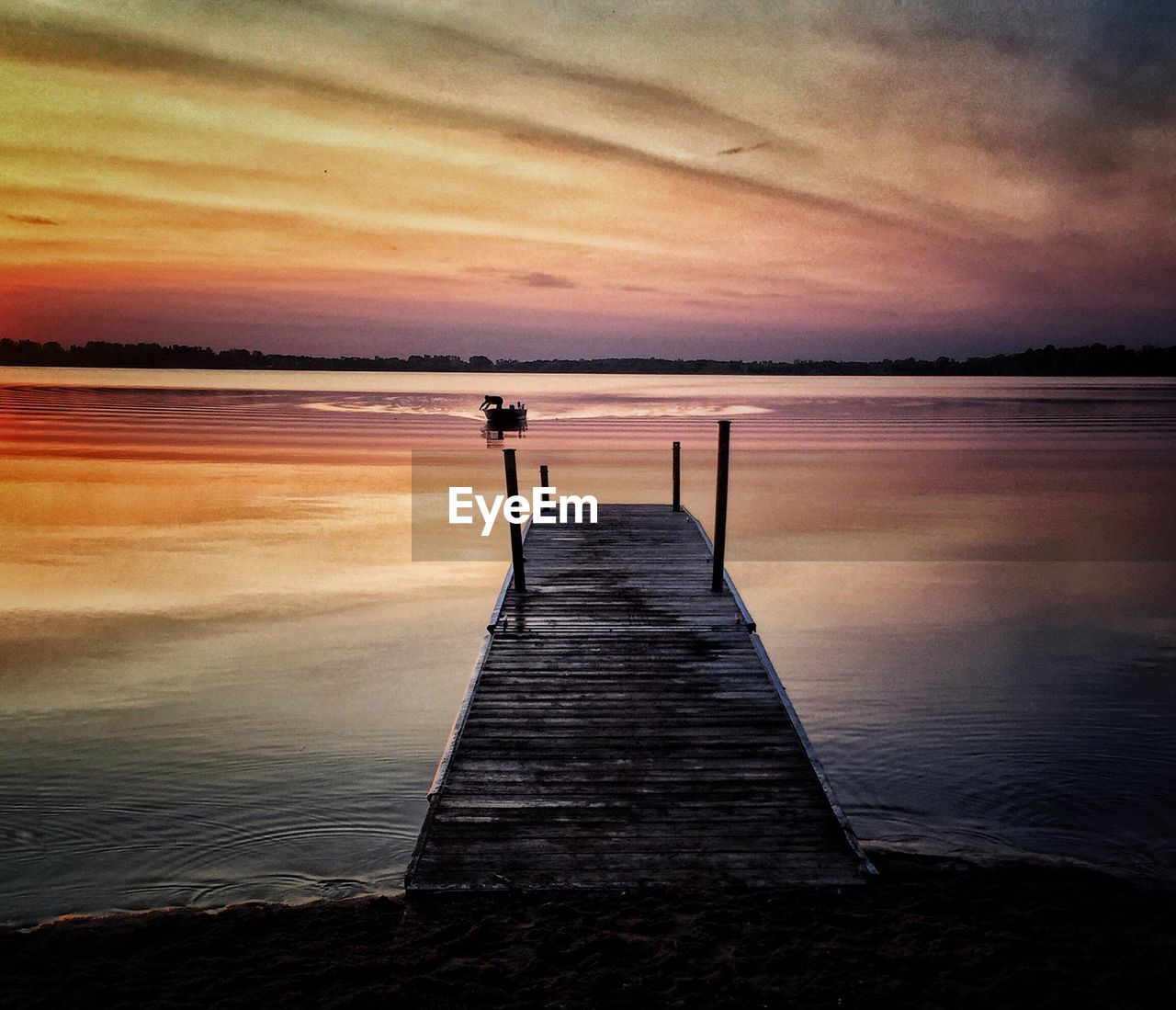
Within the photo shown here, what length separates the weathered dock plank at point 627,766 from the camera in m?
6.14

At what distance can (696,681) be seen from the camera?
8930 mm

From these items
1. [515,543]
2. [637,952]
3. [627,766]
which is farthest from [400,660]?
[637,952]

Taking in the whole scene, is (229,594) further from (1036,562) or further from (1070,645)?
(1036,562)

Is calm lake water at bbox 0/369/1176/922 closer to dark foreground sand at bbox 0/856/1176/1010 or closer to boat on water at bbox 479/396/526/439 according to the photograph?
dark foreground sand at bbox 0/856/1176/1010

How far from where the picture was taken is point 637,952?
5254 mm

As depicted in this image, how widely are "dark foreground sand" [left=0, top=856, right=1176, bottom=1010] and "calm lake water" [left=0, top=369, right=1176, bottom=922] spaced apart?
1.06m

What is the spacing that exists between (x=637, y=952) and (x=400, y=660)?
816cm

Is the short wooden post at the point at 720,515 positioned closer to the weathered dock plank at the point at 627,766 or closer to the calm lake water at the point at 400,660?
the weathered dock plank at the point at 627,766

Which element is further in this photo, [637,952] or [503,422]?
[503,422]

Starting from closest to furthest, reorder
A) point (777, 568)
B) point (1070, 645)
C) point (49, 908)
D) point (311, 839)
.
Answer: point (49, 908) < point (311, 839) < point (1070, 645) < point (777, 568)

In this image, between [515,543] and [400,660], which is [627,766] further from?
[400,660]

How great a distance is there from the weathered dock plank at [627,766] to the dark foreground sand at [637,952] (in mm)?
314

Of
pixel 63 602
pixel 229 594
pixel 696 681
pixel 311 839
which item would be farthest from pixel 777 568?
pixel 63 602

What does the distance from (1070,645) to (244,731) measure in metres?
12.6
